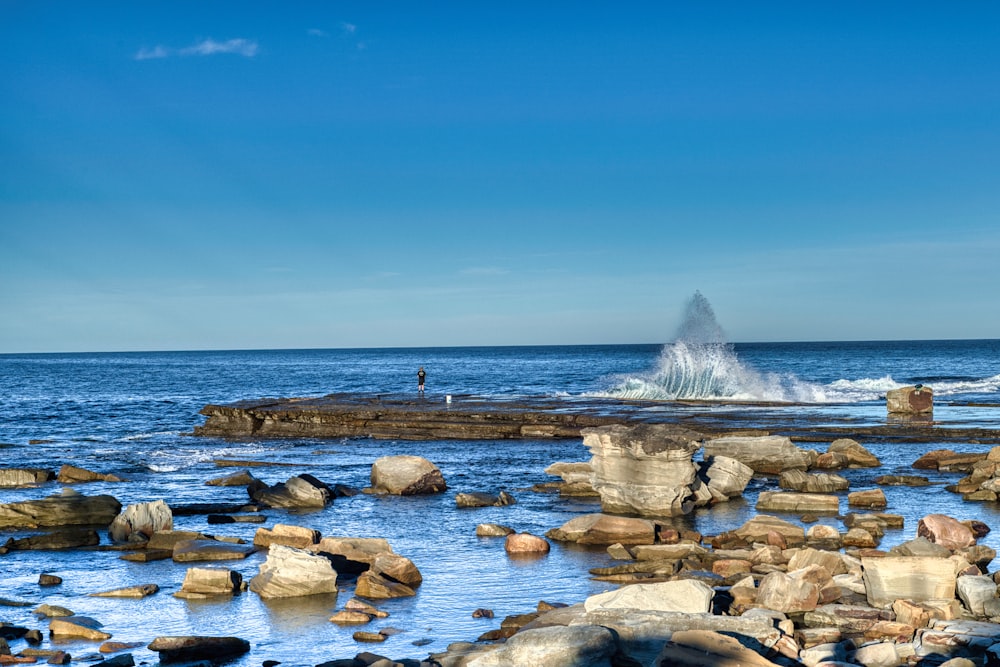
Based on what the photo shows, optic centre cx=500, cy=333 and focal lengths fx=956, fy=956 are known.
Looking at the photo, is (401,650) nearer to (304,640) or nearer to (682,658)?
(304,640)

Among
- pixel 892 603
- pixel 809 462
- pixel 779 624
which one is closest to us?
pixel 779 624

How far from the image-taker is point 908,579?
1397 cm

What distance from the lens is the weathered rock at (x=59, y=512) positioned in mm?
21969

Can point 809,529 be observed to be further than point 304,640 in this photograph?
Yes

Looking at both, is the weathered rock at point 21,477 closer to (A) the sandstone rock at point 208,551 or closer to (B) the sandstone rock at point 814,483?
(A) the sandstone rock at point 208,551

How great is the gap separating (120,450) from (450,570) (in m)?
27.1

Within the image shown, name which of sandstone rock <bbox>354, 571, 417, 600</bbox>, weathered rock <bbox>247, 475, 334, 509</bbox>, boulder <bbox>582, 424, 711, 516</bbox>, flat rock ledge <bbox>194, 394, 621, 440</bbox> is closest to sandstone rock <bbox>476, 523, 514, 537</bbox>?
boulder <bbox>582, 424, 711, 516</bbox>

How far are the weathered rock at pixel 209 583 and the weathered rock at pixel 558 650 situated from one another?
259 inches

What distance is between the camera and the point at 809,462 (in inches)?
1190

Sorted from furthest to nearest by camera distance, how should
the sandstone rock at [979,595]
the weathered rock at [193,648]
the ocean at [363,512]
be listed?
the ocean at [363,512]
the sandstone rock at [979,595]
the weathered rock at [193,648]

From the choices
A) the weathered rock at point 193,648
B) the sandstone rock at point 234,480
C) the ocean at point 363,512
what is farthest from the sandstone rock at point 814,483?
the weathered rock at point 193,648

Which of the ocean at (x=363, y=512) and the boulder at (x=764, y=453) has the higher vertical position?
the boulder at (x=764, y=453)

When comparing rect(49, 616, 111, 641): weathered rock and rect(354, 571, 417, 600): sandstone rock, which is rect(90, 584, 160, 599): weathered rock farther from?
rect(354, 571, 417, 600): sandstone rock

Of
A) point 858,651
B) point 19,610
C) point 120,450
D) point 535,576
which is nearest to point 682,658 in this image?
point 858,651
